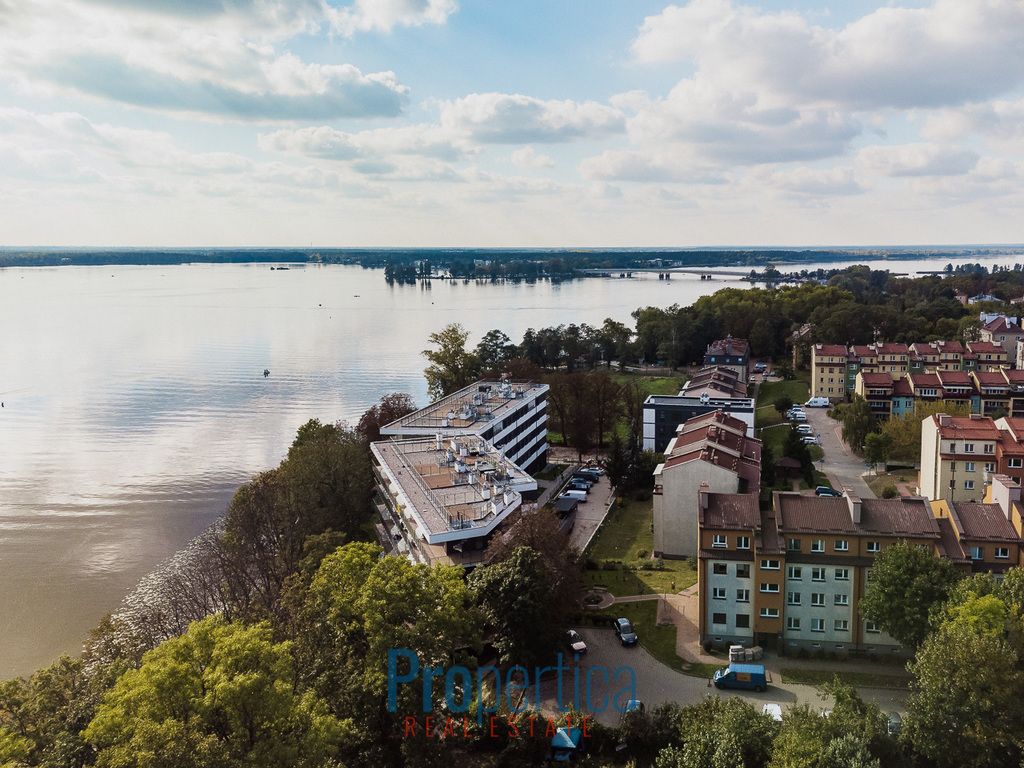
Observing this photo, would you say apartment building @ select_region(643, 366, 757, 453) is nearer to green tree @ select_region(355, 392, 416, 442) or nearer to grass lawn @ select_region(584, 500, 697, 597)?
grass lawn @ select_region(584, 500, 697, 597)

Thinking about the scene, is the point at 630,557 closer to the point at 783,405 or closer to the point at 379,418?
the point at 379,418

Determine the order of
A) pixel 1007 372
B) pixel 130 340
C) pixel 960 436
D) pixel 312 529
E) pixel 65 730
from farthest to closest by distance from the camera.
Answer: pixel 130 340
pixel 1007 372
pixel 960 436
pixel 312 529
pixel 65 730

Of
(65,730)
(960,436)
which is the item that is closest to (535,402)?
(960,436)

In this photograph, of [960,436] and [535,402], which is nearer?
[960,436]

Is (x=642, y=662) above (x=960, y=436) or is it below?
below

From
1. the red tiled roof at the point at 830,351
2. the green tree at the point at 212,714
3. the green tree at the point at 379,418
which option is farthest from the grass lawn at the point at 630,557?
the red tiled roof at the point at 830,351

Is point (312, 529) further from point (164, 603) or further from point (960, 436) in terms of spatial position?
point (960, 436)

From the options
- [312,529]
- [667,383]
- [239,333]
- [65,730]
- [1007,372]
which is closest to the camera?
[65,730]

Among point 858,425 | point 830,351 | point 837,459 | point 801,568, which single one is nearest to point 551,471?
point 837,459

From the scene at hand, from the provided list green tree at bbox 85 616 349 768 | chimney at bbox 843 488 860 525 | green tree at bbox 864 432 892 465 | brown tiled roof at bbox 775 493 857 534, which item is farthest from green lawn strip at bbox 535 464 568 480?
green tree at bbox 85 616 349 768
